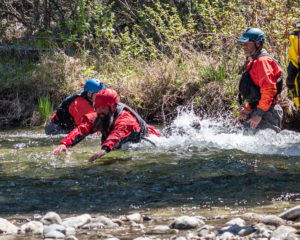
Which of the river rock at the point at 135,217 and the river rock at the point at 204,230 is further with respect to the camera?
the river rock at the point at 135,217

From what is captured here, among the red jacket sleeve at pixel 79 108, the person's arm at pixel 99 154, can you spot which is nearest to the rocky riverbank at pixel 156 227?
the person's arm at pixel 99 154

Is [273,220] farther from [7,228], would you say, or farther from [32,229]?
[7,228]

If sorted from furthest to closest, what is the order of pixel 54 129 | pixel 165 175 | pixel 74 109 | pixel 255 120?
pixel 54 129 < pixel 74 109 < pixel 255 120 < pixel 165 175

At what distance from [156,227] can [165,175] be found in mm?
2061

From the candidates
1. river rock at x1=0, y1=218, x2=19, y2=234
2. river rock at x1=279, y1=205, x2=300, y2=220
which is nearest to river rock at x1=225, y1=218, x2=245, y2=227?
river rock at x1=279, y1=205, x2=300, y2=220

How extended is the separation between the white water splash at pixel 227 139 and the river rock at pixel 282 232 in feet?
11.5

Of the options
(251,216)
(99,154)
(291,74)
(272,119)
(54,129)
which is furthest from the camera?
(54,129)

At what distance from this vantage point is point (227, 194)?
5484mm

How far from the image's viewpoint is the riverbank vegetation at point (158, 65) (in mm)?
10359

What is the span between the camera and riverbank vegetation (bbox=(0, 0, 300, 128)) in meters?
10.4

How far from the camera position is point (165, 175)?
20.8ft

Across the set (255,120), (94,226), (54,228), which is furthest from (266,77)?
(54,228)

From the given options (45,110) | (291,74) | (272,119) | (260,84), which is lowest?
(45,110)

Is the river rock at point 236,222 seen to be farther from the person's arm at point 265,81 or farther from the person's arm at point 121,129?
the person's arm at point 265,81
